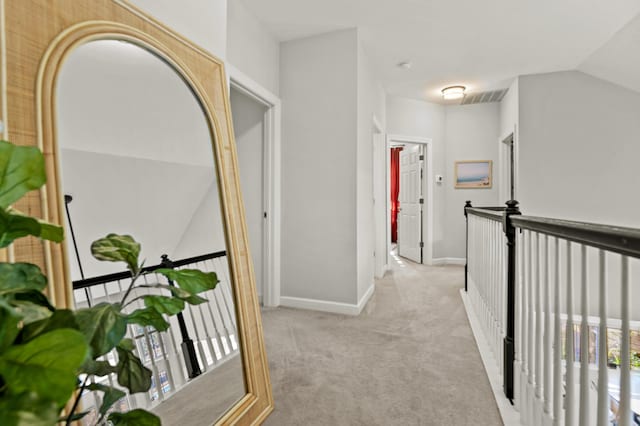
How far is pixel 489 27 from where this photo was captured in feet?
10.4

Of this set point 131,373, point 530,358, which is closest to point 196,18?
point 131,373

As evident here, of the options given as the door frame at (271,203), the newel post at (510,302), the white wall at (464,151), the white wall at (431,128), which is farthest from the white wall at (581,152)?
the door frame at (271,203)

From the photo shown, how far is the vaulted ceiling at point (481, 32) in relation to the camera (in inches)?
111

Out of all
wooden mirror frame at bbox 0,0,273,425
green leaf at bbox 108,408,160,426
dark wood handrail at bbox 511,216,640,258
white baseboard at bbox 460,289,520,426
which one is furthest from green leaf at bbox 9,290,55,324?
white baseboard at bbox 460,289,520,426

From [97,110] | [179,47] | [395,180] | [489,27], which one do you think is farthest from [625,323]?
[395,180]

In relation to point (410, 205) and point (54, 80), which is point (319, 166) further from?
point (410, 205)

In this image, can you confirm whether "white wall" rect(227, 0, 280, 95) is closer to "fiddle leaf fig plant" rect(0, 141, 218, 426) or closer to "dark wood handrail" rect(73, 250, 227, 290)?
"dark wood handrail" rect(73, 250, 227, 290)

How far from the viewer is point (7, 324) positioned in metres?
0.35

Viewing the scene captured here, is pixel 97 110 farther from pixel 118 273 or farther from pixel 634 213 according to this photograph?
pixel 634 213

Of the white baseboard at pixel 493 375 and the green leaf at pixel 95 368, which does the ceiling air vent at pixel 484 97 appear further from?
the green leaf at pixel 95 368

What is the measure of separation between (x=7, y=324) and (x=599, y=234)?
114cm

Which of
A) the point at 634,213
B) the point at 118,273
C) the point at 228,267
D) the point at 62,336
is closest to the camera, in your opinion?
the point at 62,336

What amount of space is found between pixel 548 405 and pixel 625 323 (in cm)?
66

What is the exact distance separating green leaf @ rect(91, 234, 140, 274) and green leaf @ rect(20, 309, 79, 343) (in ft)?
0.92
